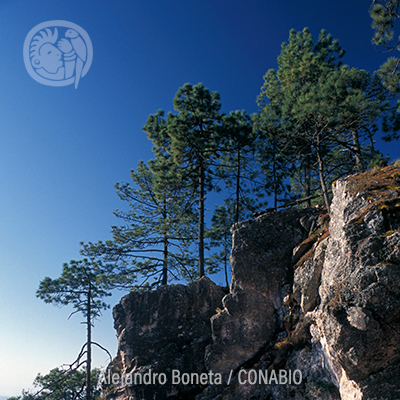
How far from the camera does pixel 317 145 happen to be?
584 inches

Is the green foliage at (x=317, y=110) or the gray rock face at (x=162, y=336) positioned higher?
the green foliage at (x=317, y=110)

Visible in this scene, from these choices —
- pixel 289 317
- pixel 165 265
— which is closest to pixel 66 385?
pixel 165 265

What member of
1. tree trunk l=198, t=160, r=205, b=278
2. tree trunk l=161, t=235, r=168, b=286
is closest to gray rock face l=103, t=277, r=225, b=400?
tree trunk l=198, t=160, r=205, b=278

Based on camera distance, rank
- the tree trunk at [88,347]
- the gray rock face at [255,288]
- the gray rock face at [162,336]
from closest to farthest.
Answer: the gray rock face at [255,288]
the gray rock face at [162,336]
the tree trunk at [88,347]

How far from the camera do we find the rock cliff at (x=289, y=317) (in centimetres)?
800

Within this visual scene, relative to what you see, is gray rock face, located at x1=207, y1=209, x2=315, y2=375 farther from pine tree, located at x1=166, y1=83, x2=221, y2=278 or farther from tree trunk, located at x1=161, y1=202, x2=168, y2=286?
tree trunk, located at x1=161, y1=202, x2=168, y2=286

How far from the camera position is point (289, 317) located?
11.8 meters

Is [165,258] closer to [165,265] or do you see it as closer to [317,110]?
[165,265]

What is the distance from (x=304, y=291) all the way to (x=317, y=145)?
7211 mm

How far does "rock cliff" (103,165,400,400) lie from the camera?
8.00 metres

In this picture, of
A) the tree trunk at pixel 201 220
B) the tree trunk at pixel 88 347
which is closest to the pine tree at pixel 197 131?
the tree trunk at pixel 201 220

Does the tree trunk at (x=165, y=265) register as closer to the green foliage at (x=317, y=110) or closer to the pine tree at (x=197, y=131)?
the pine tree at (x=197, y=131)

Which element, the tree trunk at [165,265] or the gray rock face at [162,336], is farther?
the tree trunk at [165,265]

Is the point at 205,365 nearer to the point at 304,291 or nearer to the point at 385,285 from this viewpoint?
the point at 304,291
